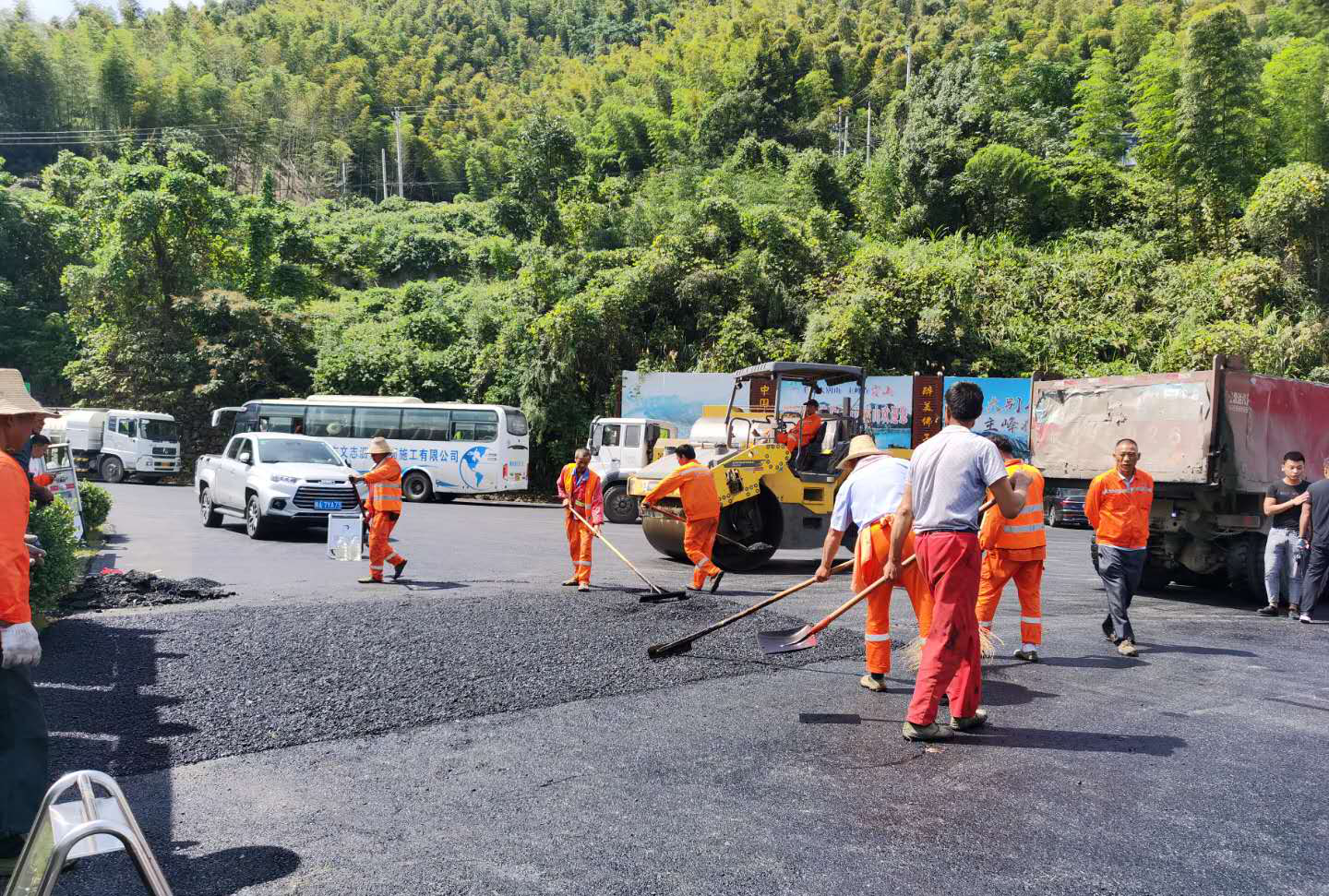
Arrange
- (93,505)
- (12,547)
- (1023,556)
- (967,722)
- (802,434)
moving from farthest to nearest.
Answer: (93,505) → (802,434) → (1023,556) → (967,722) → (12,547)

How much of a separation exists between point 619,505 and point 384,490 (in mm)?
9228

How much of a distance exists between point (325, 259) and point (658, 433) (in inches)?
1333

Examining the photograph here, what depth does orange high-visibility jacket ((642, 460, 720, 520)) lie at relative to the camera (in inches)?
407

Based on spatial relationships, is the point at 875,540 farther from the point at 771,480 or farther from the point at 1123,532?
the point at 771,480

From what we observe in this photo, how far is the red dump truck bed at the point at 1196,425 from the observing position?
1055 centimetres

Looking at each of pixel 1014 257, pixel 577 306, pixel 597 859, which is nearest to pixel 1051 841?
pixel 597 859

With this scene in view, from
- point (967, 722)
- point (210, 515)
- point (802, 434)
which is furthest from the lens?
point (210, 515)

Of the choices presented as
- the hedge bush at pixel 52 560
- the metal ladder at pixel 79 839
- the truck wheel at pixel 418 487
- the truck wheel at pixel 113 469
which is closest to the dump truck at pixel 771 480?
the hedge bush at pixel 52 560

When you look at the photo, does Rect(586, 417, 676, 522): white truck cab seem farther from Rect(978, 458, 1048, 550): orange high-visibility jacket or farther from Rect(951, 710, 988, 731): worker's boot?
Rect(951, 710, 988, 731): worker's boot

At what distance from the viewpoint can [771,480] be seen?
12.5 meters

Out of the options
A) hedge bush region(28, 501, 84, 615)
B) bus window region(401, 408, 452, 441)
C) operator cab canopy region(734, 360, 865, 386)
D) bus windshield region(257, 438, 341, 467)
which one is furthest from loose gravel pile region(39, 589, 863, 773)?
bus window region(401, 408, 452, 441)

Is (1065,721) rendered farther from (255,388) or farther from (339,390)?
(255,388)

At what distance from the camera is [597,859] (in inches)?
148

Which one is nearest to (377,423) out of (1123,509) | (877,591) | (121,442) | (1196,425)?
(121,442)
